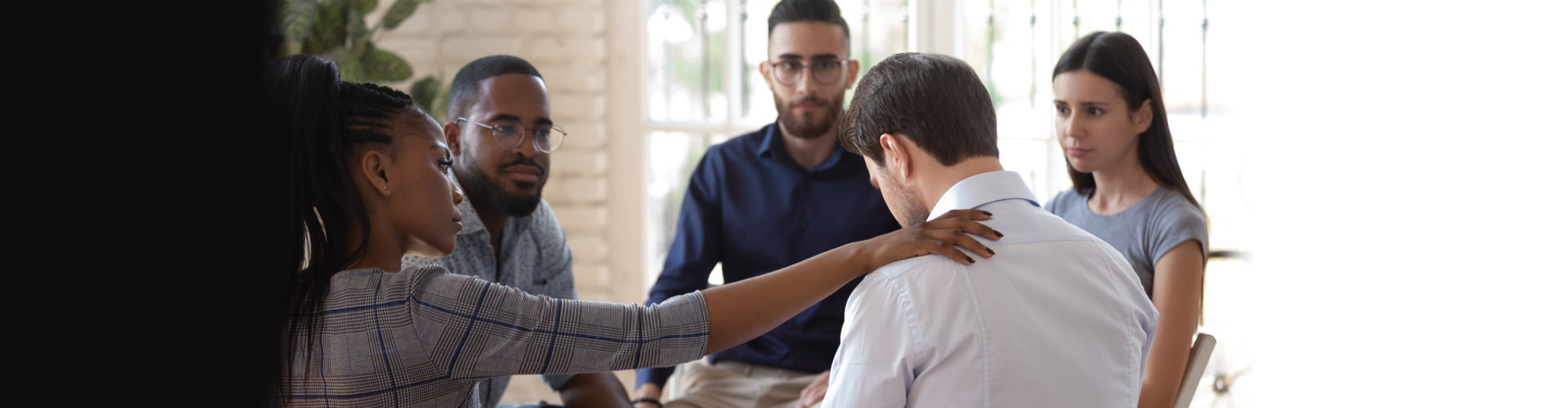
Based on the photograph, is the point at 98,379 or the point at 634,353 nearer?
the point at 98,379

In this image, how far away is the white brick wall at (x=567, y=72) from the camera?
140 inches

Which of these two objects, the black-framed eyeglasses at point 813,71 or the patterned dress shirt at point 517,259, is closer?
the patterned dress shirt at point 517,259

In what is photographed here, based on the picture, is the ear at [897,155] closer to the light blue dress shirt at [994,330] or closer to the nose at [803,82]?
the light blue dress shirt at [994,330]

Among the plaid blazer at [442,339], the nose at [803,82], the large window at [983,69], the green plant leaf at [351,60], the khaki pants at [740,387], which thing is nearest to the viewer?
the plaid blazer at [442,339]

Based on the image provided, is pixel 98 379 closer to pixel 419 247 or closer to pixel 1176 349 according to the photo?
pixel 419 247

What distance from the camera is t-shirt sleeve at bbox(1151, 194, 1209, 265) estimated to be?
5.77ft

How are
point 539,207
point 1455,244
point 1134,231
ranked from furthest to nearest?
point 1455,244 → point 539,207 → point 1134,231

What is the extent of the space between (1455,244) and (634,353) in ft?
7.53

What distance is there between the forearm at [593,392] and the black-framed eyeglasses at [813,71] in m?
0.83

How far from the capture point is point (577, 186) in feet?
11.9

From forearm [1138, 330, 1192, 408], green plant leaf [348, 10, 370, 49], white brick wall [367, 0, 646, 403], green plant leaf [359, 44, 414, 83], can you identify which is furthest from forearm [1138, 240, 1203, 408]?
green plant leaf [348, 10, 370, 49]

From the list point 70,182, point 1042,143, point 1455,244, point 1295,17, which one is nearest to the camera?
point 70,182

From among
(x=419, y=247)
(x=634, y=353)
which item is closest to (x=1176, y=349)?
(x=634, y=353)

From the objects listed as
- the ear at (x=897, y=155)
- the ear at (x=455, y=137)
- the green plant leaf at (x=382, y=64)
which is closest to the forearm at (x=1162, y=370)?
the ear at (x=897, y=155)
